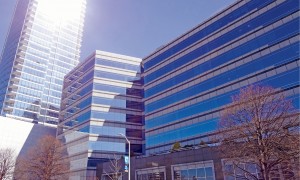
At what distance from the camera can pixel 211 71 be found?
50.0 metres

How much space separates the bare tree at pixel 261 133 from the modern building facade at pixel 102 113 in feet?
147

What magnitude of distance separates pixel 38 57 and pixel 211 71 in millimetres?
110288

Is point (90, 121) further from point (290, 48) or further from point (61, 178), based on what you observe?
point (290, 48)

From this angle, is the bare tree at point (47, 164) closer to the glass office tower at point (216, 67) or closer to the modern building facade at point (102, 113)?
the modern building facade at point (102, 113)

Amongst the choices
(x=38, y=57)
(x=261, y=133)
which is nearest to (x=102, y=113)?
(x=261, y=133)

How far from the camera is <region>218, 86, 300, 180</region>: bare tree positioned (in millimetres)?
20484

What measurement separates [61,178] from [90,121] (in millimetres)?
19597

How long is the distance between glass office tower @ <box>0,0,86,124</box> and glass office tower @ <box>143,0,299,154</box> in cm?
8131

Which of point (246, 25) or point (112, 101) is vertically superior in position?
point (246, 25)

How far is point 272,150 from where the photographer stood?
20641 millimetres

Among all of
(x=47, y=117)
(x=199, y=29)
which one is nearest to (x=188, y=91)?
(x=199, y=29)

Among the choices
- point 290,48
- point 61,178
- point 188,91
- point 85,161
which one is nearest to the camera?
point 290,48

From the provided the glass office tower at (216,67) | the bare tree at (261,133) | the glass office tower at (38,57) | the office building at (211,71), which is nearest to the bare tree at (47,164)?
the office building at (211,71)

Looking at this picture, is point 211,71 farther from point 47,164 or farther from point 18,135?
point 18,135
